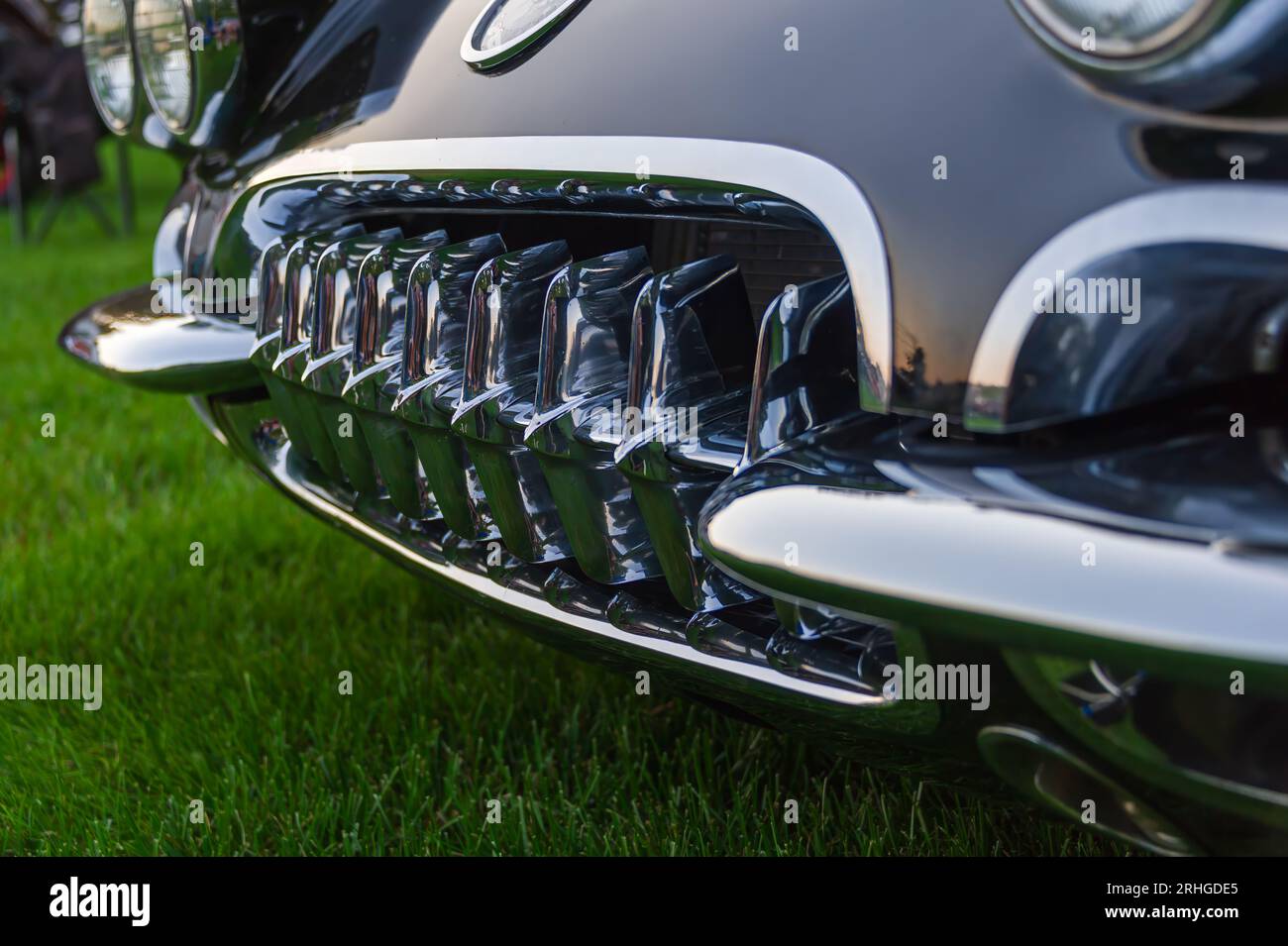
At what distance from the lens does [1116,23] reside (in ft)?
2.82

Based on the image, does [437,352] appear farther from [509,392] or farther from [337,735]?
[337,735]

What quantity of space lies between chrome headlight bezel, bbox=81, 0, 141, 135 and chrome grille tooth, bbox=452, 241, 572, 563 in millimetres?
817

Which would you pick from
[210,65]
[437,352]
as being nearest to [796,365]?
[437,352]

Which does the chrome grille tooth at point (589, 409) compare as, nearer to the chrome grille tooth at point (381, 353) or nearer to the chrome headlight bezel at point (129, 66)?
the chrome grille tooth at point (381, 353)

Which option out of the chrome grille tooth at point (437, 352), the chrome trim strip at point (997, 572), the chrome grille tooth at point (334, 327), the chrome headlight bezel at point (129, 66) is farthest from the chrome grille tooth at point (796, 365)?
the chrome headlight bezel at point (129, 66)

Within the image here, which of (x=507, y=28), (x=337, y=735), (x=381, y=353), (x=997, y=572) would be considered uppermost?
(x=507, y=28)

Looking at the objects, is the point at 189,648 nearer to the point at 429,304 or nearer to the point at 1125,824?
the point at 429,304

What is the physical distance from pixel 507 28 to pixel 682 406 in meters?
0.49

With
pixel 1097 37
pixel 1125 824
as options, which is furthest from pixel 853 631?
pixel 1097 37

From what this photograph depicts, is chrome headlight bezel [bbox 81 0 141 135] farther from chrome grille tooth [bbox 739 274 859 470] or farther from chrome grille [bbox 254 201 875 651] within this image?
chrome grille tooth [bbox 739 274 859 470]

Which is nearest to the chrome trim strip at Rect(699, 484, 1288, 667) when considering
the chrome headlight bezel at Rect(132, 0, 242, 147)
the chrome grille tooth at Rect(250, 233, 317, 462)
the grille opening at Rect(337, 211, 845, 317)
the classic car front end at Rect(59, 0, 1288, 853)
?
the classic car front end at Rect(59, 0, 1288, 853)

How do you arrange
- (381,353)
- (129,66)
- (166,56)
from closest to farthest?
(381,353), (166,56), (129,66)

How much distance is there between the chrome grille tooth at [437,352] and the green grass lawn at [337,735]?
211mm

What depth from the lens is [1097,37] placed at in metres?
0.87
